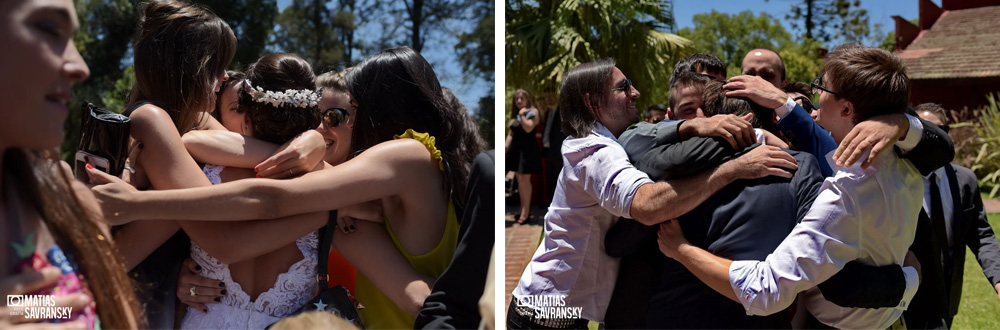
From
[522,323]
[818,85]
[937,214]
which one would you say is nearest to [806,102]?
[818,85]

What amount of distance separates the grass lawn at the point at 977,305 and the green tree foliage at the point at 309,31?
371 cm

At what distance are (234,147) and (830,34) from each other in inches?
119

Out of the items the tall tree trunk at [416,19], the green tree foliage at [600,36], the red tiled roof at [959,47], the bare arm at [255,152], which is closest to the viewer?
the bare arm at [255,152]

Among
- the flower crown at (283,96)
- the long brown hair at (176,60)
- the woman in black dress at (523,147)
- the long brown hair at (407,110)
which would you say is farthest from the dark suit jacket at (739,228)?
the woman in black dress at (523,147)

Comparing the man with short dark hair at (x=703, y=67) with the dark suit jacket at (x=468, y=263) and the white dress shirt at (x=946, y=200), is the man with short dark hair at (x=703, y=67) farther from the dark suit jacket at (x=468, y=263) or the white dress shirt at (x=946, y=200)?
the white dress shirt at (x=946, y=200)

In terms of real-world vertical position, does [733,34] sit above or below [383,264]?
above

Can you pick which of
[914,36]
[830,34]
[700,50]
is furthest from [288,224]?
[914,36]

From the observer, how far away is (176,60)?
2289 millimetres

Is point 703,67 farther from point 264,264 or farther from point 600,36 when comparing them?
point 264,264

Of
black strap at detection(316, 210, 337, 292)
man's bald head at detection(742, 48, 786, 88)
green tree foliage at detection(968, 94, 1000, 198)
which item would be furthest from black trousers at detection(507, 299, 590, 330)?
green tree foliage at detection(968, 94, 1000, 198)

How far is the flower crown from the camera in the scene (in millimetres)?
2318

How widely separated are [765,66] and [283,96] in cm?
193

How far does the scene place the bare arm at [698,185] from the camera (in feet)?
7.50

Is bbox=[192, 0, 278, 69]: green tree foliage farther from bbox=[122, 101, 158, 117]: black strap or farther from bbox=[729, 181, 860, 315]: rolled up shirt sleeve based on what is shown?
bbox=[729, 181, 860, 315]: rolled up shirt sleeve
